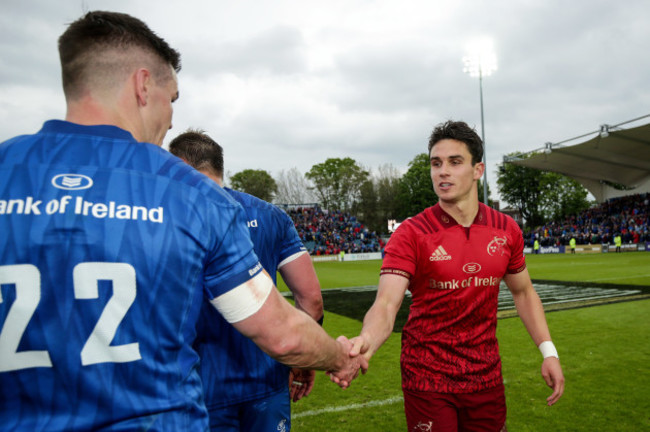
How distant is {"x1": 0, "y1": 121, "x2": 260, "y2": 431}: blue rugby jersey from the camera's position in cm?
125

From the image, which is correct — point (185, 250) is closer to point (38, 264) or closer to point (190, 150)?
point (38, 264)

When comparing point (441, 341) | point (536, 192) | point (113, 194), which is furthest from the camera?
point (536, 192)

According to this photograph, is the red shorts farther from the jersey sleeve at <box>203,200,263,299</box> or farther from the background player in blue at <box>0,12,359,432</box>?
the jersey sleeve at <box>203,200,263,299</box>

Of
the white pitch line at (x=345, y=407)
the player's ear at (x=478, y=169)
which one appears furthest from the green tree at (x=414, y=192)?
the player's ear at (x=478, y=169)

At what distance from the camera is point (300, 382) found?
10.2ft

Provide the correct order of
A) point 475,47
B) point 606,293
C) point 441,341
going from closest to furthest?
1. point 441,341
2. point 606,293
3. point 475,47

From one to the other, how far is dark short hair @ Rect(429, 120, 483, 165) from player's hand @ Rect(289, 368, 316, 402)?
76.0 inches

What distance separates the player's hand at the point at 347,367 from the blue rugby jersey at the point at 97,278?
35.6 inches

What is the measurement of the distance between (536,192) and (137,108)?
7519 centimetres

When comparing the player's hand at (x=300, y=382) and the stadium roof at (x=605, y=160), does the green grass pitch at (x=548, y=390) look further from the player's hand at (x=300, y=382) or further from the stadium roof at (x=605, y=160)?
the stadium roof at (x=605, y=160)

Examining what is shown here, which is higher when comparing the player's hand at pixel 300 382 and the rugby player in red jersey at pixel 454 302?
the rugby player in red jersey at pixel 454 302

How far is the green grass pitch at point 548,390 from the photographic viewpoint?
4738 millimetres

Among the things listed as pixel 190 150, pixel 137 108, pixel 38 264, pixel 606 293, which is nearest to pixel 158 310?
pixel 38 264

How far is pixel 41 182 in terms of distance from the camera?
132 centimetres
